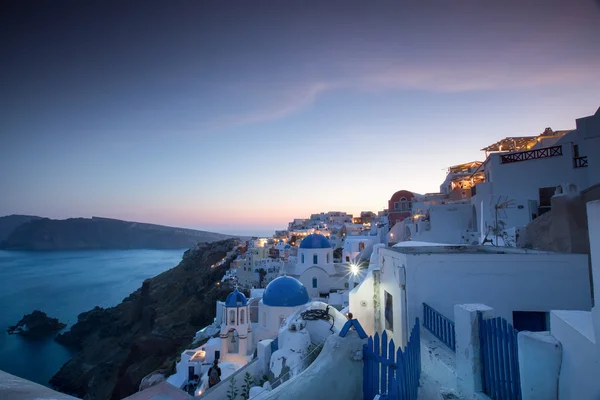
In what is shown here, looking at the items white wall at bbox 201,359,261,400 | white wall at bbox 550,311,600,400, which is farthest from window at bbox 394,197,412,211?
white wall at bbox 550,311,600,400

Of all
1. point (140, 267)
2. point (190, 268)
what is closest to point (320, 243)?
point (190, 268)

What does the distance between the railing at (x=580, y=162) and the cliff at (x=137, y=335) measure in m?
30.2

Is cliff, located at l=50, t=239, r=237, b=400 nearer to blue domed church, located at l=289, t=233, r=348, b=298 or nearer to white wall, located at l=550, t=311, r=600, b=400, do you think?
blue domed church, located at l=289, t=233, r=348, b=298

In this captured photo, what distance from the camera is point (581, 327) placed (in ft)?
8.77

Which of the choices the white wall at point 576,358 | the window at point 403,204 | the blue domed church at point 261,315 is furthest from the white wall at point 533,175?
the window at point 403,204

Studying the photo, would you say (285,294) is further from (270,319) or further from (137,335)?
(137,335)

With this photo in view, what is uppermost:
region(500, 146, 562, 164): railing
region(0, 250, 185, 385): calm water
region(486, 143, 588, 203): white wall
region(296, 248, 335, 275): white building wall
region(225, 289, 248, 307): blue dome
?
region(500, 146, 562, 164): railing

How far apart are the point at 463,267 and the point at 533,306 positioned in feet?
4.68

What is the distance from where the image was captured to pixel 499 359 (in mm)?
3584

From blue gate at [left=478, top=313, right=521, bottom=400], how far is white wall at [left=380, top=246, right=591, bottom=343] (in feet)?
7.16

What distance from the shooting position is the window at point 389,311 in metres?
7.25

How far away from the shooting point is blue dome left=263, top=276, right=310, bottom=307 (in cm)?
1828

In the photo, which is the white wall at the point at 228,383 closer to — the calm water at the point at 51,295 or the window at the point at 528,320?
the window at the point at 528,320

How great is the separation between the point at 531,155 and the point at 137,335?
4991 cm
